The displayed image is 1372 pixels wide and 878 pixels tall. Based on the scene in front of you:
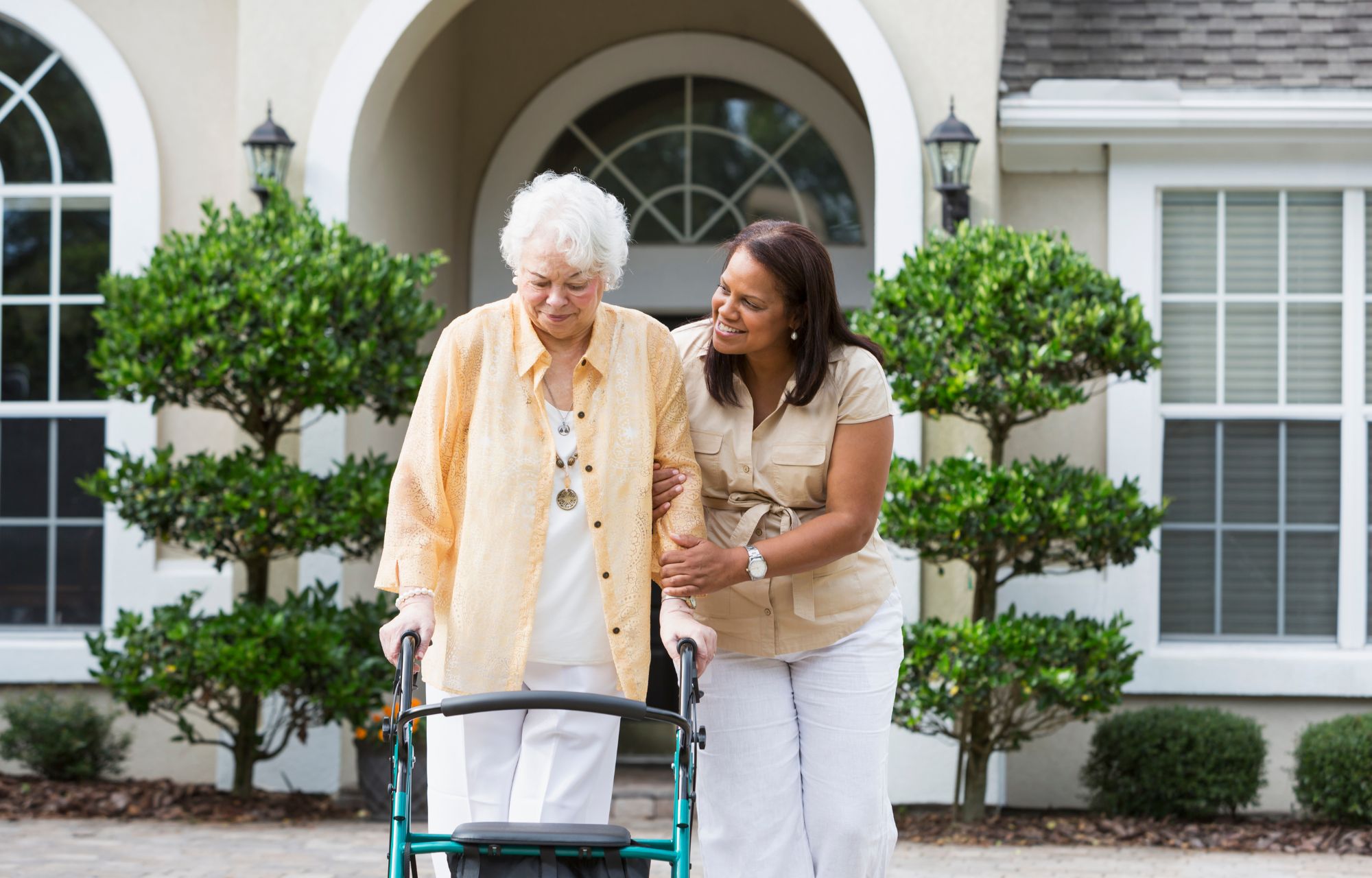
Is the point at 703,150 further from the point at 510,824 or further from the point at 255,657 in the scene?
the point at 510,824

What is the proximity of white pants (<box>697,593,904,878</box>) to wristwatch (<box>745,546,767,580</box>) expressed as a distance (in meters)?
0.28

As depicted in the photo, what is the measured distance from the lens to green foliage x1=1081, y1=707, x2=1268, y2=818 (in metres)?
6.46

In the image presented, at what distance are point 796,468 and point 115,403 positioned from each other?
5106mm

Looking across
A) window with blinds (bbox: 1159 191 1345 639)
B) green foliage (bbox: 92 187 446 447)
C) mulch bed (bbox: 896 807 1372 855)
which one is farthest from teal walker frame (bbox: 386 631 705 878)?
window with blinds (bbox: 1159 191 1345 639)

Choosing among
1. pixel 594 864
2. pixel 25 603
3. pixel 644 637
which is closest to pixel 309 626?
pixel 25 603

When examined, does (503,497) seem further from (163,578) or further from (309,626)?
(163,578)

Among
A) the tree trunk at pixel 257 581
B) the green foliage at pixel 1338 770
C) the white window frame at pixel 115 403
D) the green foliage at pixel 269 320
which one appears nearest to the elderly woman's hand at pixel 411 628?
the green foliage at pixel 269 320

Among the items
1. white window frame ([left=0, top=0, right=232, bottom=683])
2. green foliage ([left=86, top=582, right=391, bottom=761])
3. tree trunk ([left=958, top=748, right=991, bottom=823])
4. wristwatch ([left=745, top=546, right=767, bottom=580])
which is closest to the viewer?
wristwatch ([left=745, top=546, right=767, bottom=580])

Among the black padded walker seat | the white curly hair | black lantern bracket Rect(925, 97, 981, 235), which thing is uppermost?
black lantern bracket Rect(925, 97, 981, 235)

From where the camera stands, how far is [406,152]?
25.5 feet

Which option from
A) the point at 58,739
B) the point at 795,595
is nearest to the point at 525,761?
the point at 795,595

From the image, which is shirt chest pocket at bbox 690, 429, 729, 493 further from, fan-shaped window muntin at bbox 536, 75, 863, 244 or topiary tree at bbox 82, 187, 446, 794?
fan-shaped window muntin at bbox 536, 75, 863, 244

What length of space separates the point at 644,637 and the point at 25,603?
5464mm

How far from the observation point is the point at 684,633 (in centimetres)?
312
